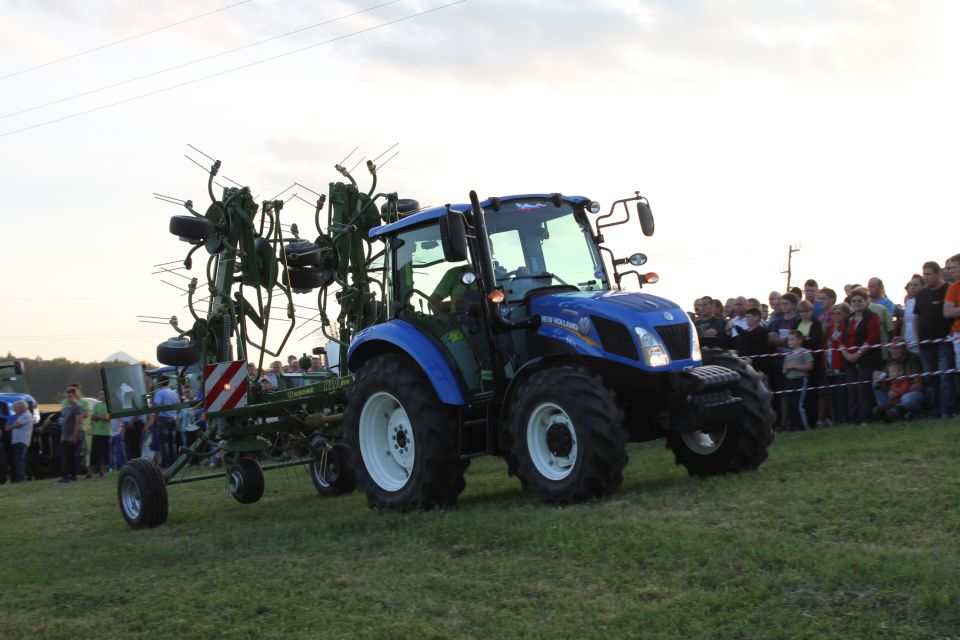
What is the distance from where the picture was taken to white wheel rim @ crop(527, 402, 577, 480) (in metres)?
8.08

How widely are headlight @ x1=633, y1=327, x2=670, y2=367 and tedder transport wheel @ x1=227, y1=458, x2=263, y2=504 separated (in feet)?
15.4

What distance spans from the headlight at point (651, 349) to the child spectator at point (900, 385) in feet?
15.9

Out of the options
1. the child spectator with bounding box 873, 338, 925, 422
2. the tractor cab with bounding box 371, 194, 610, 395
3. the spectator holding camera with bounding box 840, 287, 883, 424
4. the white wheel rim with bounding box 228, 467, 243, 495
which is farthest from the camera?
the spectator holding camera with bounding box 840, 287, 883, 424

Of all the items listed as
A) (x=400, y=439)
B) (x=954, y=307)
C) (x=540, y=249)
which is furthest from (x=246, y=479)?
(x=954, y=307)

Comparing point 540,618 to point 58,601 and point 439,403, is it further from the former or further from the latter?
point 439,403

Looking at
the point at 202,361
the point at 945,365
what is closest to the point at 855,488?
the point at 945,365

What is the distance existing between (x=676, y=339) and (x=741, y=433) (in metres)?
0.98

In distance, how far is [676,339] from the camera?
8.38m

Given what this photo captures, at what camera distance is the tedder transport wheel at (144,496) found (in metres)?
10.3

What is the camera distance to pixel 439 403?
8883mm

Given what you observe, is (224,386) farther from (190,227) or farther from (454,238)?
(454,238)

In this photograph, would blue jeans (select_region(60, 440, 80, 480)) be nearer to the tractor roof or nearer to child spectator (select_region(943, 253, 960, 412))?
the tractor roof

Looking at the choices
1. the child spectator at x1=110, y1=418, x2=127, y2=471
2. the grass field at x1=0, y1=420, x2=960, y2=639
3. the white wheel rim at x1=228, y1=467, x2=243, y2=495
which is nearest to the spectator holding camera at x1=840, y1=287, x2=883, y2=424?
the grass field at x1=0, y1=420, x2=960, y2=639

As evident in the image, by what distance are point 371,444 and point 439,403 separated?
96 cm
